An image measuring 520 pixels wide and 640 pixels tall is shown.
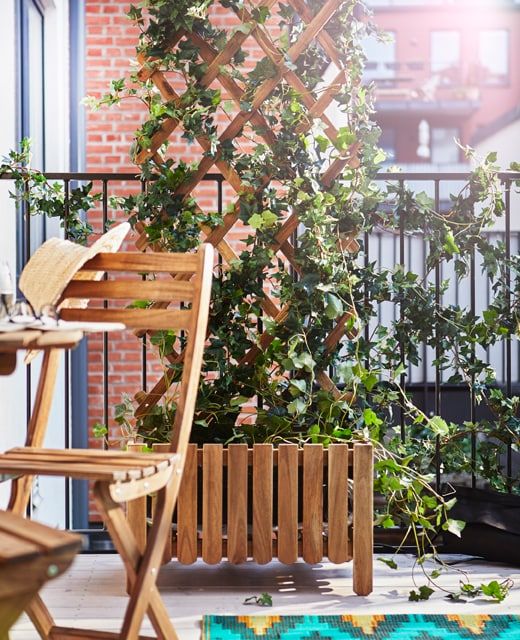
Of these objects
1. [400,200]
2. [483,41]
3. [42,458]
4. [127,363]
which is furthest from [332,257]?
[483,41]

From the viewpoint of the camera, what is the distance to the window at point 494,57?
36969mm

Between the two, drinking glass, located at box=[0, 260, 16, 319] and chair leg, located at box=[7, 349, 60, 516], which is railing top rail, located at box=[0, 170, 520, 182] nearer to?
chair leg, located at box=[7, 349, 60, 516]

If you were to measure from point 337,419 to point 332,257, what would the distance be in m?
0.46

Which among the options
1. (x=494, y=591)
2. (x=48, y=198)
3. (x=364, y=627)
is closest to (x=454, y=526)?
(x=494, y=591)

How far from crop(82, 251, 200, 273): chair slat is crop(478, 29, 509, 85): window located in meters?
37.5

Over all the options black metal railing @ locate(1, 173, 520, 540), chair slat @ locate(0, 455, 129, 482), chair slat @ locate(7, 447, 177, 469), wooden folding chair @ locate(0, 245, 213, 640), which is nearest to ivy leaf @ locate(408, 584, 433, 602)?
black metal railing @ locate(1, 173, 520, 540)

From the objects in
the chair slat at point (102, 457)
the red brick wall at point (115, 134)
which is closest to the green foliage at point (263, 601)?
the chair slat at point (102, 457)

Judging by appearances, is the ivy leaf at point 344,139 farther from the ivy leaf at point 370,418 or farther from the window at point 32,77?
the window at point 32,77

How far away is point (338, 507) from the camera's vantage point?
2299mm

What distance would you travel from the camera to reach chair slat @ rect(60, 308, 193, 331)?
1.78 meters

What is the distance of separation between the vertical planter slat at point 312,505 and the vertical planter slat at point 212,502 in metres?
0.23

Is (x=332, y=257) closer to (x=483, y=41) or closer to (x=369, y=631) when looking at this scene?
(x=369, y=631)

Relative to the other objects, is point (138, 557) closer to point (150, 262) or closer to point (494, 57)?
point (150, 262)

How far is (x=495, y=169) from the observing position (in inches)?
99.9
